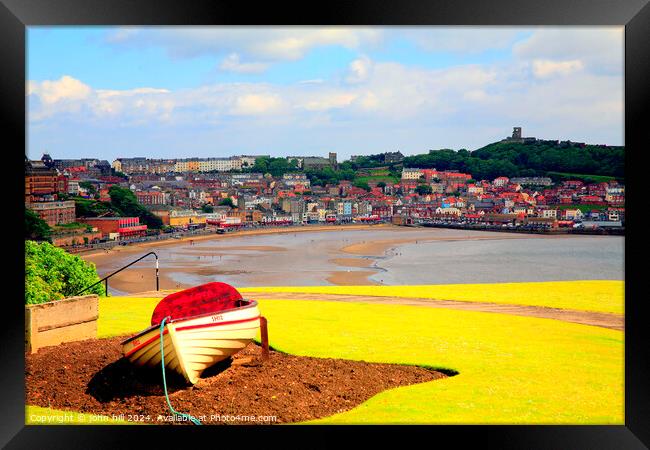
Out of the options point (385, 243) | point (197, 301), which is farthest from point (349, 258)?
point (197, 301)

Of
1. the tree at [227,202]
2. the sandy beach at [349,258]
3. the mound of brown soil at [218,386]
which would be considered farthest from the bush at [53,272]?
the tree at [227,202]

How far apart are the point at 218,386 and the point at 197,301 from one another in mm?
875

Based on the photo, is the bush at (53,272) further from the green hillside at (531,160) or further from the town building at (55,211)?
the green hillside at (531,160)

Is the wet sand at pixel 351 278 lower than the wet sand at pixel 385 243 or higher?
lower

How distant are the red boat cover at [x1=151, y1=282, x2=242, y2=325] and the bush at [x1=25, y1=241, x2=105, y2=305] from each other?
2.41 metres

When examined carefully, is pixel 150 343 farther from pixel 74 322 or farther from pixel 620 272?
pixel 620 272

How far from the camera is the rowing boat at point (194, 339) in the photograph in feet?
17.8

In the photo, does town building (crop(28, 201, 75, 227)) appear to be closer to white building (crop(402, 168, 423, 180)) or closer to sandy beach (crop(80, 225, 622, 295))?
sandy beach (crop(80, 225, 622, 295))

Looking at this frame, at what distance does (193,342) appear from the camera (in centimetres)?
550

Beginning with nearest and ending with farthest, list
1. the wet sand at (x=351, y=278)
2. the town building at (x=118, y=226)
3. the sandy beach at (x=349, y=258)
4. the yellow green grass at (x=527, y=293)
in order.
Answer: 1. the yellow green grass at (x=527, y=293)
2. the town building at (x=118, y=226)
3. the wet sand at (x=351, y=278)
4. the sandy beach at (x=349, y=258)

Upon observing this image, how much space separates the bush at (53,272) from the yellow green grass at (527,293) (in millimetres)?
3628

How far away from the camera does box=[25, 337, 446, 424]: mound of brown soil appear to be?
5590mm

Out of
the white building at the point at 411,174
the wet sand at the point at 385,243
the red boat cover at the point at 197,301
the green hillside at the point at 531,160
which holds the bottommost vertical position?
the wet sand at the point at 385,243

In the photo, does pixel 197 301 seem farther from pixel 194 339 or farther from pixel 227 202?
pixel 227 202
